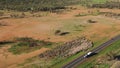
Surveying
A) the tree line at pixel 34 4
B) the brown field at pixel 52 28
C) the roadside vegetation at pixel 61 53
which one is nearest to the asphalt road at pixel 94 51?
the roadside vegetation at pixel 61 53

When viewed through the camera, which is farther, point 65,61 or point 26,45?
point 26,45

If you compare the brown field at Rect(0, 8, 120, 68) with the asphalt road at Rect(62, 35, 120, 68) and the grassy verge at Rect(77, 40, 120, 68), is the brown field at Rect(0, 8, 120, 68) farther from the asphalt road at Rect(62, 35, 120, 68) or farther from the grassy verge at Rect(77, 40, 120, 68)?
the grassy verge at Rect(77, 40, 120, 68)

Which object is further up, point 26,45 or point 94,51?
point 94,51

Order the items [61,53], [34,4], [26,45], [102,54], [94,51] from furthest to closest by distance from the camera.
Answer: [34,4] → [26,45] → [61,53] → [94,51] → [102,54]

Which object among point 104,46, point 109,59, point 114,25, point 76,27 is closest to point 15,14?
point 76,27

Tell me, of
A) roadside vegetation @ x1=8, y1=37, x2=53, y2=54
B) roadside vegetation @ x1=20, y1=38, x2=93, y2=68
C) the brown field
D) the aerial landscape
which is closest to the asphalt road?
the aerial landscape

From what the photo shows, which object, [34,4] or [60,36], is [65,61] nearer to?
[60,36]

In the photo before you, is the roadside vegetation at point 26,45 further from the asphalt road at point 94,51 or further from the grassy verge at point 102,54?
the grassy verge at point 102,54

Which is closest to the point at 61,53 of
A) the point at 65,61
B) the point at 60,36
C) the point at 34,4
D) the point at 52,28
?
the point at 65,61
